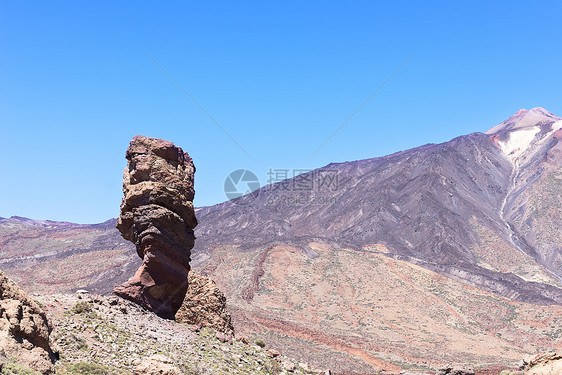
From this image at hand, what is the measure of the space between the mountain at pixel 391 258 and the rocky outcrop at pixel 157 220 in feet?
56.0

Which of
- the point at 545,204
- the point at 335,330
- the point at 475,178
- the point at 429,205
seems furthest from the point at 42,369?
the point at 475,178

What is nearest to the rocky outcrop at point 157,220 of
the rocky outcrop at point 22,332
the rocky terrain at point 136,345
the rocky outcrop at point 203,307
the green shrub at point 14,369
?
the rocky outcrop at point 203,307

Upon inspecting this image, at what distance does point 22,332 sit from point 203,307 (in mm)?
8564

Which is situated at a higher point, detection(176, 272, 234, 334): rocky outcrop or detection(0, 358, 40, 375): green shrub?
detection(176, 272, 234, 334): rocky outcrop

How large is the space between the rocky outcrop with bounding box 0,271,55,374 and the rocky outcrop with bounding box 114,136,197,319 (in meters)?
6.12

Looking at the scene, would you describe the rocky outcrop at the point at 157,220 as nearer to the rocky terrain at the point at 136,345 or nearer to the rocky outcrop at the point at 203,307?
the rocky outcrop at the point at 203,307

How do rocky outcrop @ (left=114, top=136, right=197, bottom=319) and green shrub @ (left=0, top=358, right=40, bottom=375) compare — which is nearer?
green shrub @ (left=0, top=358, right=40, bottom=375)

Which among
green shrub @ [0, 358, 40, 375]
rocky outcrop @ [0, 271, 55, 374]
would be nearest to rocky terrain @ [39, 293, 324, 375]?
rocky outcrop @ [0, 271, 55, 374]

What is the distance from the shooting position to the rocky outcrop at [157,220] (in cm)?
1611

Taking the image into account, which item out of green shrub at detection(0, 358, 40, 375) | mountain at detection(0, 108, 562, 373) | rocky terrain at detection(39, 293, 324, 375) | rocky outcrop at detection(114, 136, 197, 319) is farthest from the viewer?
mountain at detection(0, 108, 562, 373)

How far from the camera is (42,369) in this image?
27.5 feet

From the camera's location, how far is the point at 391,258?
204 feet

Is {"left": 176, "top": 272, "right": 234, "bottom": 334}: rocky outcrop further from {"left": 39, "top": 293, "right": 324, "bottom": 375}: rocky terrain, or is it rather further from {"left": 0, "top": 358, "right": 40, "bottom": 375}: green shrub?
{"left": 0, "top": 358, "right": 40, "bottom": 375}: green shrub

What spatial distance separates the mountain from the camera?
4156 centimetres
